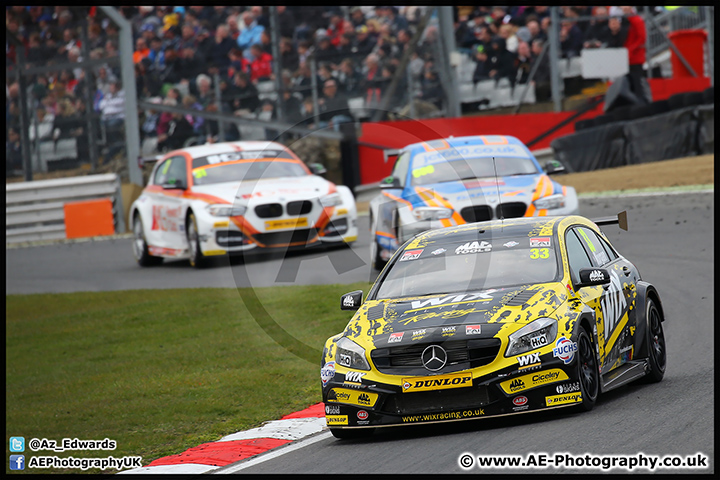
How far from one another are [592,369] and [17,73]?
19366mm

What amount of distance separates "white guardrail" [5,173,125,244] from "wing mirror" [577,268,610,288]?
17961 mm

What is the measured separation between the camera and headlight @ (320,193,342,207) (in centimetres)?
1574

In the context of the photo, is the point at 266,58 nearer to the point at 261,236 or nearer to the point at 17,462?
the point at 261,236

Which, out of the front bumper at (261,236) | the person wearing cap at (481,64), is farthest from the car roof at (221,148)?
the person wearing cap at (481,64)

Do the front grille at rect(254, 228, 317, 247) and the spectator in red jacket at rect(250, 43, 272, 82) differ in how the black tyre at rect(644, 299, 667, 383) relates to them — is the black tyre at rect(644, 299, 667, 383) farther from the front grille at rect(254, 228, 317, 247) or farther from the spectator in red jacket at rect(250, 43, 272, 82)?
the spectator in red jacket at rect(250, 43, 272, 82)

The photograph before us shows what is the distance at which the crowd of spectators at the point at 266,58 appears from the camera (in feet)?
75.5

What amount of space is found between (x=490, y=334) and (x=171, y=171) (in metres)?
11.7

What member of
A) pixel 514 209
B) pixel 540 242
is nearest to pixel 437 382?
pixel 540 242

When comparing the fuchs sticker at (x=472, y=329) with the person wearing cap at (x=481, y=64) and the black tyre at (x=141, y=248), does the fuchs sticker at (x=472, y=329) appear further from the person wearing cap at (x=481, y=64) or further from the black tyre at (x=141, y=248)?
the person wearing cap at (x=481, y=64)

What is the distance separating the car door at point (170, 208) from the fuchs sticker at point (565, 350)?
1058 centimetres

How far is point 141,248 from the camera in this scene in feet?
58.0

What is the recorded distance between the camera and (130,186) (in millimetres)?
23922
